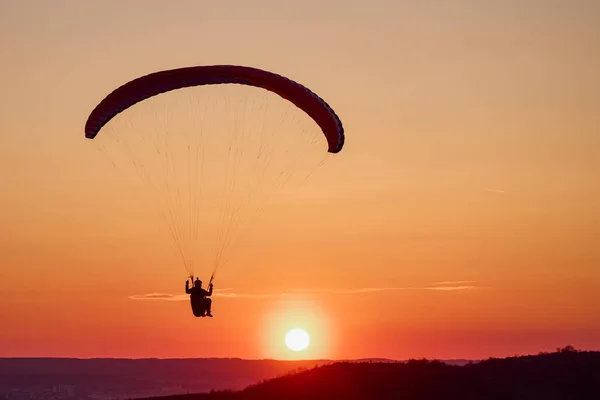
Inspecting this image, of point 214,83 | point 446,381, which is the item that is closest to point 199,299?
point 214,83

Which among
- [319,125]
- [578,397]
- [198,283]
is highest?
[319,125]

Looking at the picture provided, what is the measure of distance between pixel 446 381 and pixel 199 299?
15.2 m

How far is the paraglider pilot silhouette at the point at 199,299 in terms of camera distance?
4656 cm

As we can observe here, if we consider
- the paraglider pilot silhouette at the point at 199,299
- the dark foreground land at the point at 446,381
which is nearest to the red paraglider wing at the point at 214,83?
the paraglider pilot silhouette at the point at 199,299

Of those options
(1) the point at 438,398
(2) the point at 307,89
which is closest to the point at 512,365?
(1) the point at 438,398

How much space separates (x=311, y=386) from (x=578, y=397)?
13.1 meters

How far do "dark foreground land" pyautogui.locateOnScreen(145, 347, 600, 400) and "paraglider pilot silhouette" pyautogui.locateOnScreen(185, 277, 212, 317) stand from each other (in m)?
11.4

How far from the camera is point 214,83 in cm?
4800

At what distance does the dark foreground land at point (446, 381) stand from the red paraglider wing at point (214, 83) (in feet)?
49.9

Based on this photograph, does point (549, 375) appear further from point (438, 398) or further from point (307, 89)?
point (307, 89)

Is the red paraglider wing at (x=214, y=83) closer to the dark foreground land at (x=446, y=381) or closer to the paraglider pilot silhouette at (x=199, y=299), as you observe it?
the paraglider pilot silhouette at (x=199, y=299)

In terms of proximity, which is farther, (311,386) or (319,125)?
(311,386)

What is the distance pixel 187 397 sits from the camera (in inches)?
2324

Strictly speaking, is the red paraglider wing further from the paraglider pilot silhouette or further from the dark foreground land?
the dark foreground land
